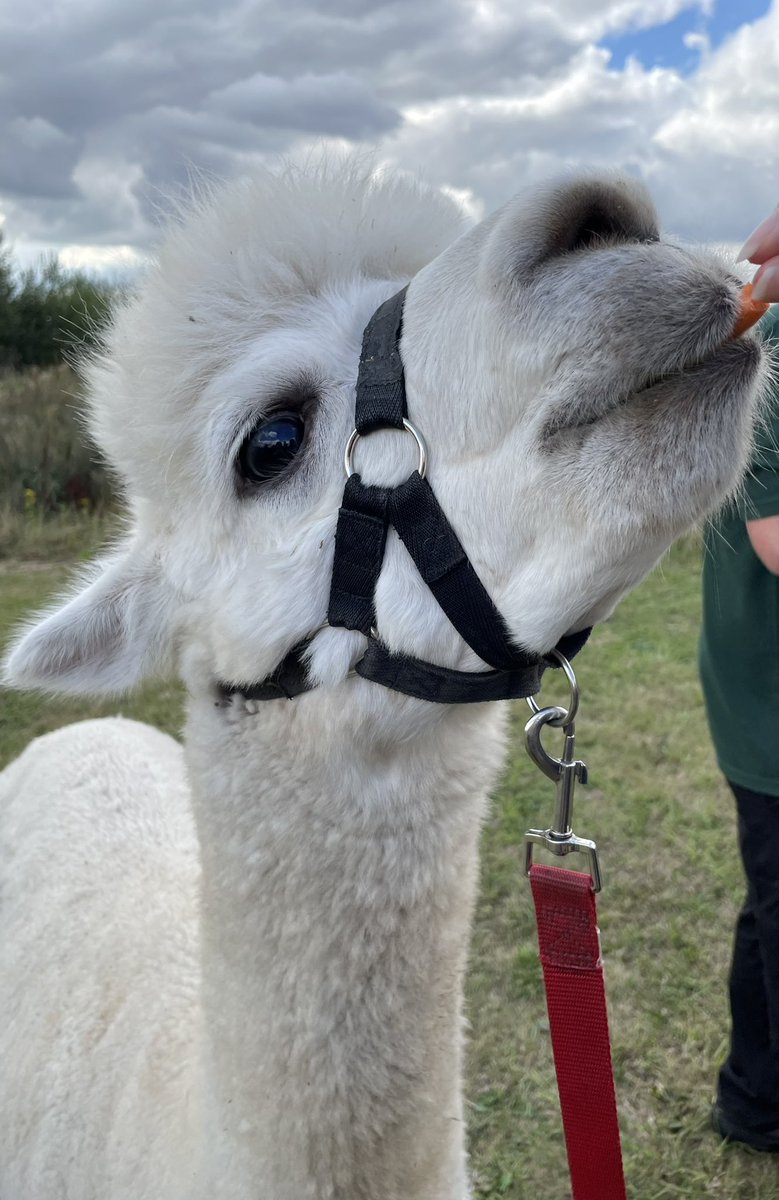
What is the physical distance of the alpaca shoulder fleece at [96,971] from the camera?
5.54ft

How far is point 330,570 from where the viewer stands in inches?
52.9

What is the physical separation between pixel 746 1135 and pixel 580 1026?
195 centimetres

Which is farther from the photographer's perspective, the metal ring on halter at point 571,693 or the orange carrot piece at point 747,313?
the metal ring on halter at point 571,693

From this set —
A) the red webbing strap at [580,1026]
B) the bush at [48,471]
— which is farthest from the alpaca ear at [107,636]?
the bush at [48,471]

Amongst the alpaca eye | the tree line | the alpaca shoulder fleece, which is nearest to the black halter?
the alpaca eye

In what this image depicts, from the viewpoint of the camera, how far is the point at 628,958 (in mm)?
3621

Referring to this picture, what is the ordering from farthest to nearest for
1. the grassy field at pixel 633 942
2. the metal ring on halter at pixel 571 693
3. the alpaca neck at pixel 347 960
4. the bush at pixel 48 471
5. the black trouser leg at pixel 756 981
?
the bush at pixel 48 471 → the grassy field at pixel 633 942 → the black trouser leg at pixel 756 981 → the alpaca neck at pixel 347 960 → the metal ring on halter at pixel 571 693

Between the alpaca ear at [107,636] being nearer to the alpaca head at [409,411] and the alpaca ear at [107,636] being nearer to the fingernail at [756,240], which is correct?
the alpaca head at [409,411]

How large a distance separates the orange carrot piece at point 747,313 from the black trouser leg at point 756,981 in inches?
56.6

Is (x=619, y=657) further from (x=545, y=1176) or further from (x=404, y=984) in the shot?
(x=404, y=984)

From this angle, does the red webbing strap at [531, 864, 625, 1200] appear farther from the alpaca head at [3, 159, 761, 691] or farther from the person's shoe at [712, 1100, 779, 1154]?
the person's shoe at [712, 1100, 779, 1154]

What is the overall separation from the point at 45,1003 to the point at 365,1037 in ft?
3.94

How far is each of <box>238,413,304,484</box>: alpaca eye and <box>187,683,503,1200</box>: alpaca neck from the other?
0.37 metres

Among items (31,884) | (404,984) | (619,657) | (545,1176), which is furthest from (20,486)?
(404,984)
